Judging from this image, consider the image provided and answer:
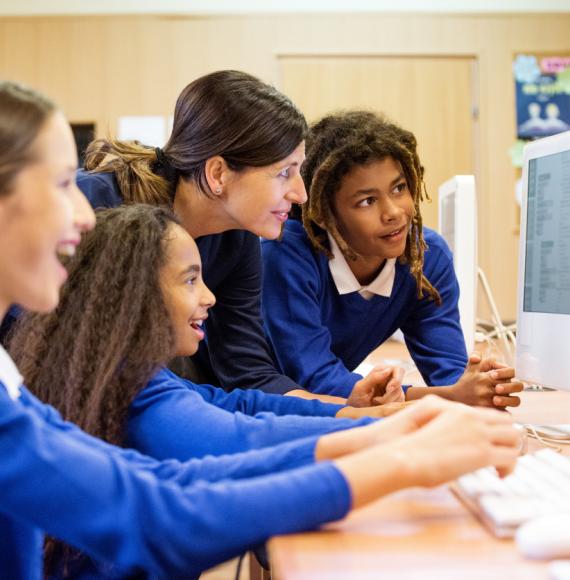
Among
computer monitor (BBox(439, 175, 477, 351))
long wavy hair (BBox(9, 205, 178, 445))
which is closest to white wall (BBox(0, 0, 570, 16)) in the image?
computer monitor (BBox(439, 175, 477, 351))

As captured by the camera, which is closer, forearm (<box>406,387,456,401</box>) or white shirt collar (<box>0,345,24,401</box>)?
white shirt collar (<box>0,345,24,401</box>)

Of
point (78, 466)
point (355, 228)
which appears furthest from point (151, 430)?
point (355, 228)

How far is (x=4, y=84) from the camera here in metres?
0.74

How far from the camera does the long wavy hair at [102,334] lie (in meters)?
0.92

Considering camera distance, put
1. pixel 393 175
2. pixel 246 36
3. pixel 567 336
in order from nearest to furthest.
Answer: pixel 567 336 → pixel 393 175 → pixel 246 36

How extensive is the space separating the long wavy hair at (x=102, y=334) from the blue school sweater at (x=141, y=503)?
0.76 feet

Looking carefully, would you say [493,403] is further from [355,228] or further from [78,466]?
[78,466]

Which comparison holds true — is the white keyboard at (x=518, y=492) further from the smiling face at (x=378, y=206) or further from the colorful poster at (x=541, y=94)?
the colorful poster at (x=541, y=94)

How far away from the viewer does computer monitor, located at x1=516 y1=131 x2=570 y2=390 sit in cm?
125

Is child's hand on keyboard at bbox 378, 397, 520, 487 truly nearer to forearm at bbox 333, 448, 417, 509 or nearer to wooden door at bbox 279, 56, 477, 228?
forearm at bbox 333, 448, 417, 509

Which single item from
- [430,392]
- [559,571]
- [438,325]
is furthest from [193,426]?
[438,325]

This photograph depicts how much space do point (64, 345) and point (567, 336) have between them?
2.34 feet

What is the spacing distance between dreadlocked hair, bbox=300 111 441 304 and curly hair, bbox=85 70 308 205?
151 millimetres

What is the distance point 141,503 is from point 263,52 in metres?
3.81
